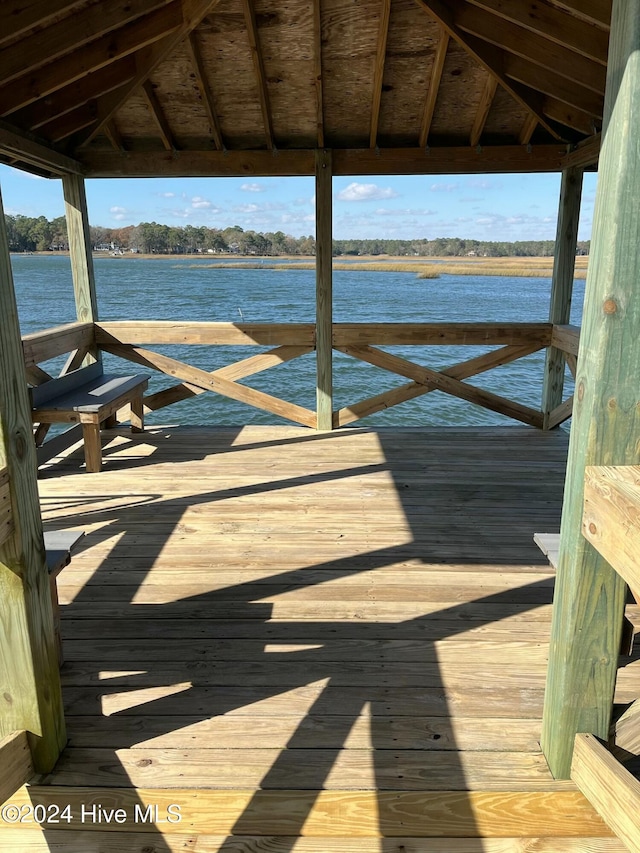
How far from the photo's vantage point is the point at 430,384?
5.38 m

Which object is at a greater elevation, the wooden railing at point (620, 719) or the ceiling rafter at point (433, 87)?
the ceiling rafter at point (433, 87)

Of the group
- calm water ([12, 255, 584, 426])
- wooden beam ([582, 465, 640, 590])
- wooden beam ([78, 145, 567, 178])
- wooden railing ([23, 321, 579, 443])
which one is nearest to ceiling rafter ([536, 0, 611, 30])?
wooden beam ([78, 145, 567, 178])

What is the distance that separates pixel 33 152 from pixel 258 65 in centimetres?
171

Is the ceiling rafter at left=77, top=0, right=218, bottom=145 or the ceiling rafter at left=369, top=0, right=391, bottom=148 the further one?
the ceiling rafter at left=369, top=0, right=391, bottom=148

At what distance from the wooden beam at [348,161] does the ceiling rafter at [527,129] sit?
0.21ft

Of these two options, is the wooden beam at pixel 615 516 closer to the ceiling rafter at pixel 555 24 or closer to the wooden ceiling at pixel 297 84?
the wooden ceiling at pixel 297 84

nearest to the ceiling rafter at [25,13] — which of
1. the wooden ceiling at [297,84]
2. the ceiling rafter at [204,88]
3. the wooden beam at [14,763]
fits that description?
the wooden ceiling at [297,84]

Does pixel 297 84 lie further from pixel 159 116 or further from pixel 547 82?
pixel 547 82

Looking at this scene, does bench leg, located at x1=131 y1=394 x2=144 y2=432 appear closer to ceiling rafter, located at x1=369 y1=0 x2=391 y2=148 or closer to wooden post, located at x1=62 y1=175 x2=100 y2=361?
wooden post, located at x1=62 y1=175 x2=100 y2=361

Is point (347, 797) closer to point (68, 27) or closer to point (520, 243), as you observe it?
point (68, 27)

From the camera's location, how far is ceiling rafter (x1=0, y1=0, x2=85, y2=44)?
2883mm

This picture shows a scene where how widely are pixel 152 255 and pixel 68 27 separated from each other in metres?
65.3

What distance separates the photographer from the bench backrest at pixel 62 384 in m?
4.32

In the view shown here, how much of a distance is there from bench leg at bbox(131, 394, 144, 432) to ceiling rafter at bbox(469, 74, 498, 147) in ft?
11.8
